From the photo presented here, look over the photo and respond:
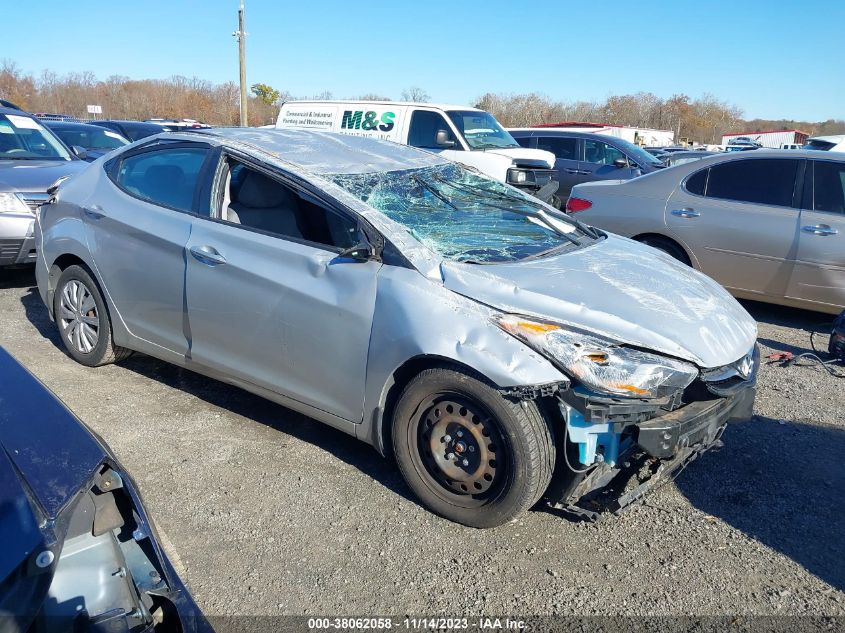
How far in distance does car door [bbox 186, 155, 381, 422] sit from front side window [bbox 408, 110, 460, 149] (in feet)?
23.5

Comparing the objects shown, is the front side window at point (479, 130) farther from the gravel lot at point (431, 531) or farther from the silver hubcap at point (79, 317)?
the gravel lot at point (431, 531)

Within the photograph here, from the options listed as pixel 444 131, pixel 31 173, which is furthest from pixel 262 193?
pixel 444 131

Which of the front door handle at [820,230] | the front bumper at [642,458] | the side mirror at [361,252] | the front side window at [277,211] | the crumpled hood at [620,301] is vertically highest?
the front side window at [277,211]

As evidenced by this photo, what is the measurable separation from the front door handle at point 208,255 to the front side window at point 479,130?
24.7 feet

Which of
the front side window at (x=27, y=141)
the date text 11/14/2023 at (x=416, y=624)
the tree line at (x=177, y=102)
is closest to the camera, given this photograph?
the date text 11/14/2023 at (x=416, y=624)

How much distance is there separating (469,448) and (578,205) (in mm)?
4934

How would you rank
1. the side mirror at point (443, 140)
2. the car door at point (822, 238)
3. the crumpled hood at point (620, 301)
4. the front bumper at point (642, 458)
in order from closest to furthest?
the front bumper at point (642, 458) → the crumpled hood at point (620, 301) → the car door at point (822, 238) → the side mirror at point (443, 140)

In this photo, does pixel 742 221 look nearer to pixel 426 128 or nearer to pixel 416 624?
pixel 416 624

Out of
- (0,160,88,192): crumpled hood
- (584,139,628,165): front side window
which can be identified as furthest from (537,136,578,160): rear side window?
(0,160,88,192): crumpled hood

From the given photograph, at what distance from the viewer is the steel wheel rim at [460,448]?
10.1 ft

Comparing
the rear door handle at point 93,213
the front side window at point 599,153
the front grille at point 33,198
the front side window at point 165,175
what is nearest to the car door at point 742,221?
the front side window at point 165,175

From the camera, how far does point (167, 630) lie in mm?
1795

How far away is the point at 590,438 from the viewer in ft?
9.64

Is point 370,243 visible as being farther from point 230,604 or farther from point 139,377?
point 139,377
